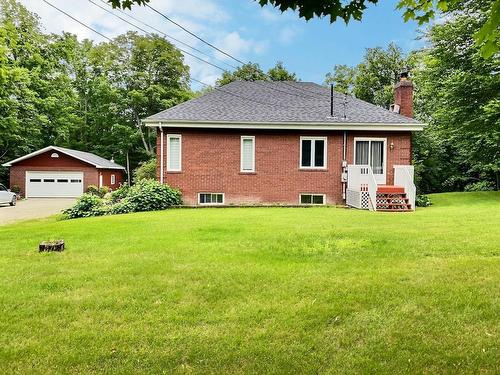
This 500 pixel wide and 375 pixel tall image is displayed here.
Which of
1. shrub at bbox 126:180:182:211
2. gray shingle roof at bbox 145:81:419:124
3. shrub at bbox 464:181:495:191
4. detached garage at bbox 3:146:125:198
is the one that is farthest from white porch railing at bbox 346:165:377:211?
detached garage at bbox 3:146:125:198

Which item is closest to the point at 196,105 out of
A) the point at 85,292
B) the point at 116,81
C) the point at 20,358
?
the point at 85,292

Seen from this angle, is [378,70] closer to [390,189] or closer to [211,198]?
[390,189]

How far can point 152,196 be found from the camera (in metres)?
15.3

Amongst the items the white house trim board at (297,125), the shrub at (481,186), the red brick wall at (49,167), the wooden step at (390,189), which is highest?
the white house trim board at (297,125)

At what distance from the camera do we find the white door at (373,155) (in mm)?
16828

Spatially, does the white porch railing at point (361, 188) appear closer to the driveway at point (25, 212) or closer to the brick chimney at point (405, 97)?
the brick chimney at point (405, 97)

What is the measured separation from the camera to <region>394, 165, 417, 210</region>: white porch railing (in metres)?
14.7

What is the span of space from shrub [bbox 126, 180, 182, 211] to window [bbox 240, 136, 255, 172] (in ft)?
9.88

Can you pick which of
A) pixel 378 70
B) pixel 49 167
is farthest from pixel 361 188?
pixel 49 167

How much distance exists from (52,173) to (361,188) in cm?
2334

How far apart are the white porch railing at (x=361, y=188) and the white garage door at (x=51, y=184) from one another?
69.4 ft

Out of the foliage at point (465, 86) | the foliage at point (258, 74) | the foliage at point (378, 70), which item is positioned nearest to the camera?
the foliage at point (465, 86)

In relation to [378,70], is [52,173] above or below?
below

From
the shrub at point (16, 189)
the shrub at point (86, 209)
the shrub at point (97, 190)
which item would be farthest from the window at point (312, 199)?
the shrub at point (16, 189)
